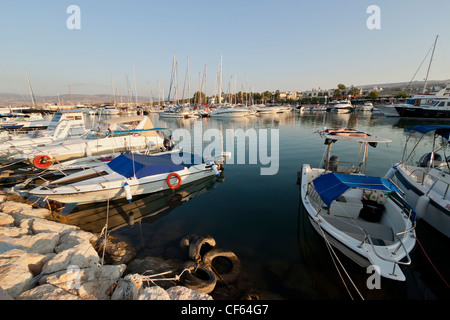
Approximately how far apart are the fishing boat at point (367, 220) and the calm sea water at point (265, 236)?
3.03 ft

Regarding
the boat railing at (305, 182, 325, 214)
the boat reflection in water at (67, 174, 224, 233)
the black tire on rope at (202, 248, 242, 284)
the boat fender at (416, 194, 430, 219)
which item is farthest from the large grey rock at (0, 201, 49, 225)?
the boat fender at (416, 194, 430, 219)

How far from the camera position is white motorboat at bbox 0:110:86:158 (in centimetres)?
1911

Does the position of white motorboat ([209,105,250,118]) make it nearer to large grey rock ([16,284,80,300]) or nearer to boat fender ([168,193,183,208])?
boat fender ([168,193,183,208])

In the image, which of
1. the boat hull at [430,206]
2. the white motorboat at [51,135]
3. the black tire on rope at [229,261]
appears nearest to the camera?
the black tire on rope at [229,261]

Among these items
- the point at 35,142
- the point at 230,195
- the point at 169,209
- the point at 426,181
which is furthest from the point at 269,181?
the point at 35,142

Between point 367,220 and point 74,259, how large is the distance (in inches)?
424

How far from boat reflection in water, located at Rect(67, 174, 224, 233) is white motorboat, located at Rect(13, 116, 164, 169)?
24.8 ft

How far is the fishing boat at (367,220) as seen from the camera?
5.84 m

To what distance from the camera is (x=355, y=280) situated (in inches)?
257

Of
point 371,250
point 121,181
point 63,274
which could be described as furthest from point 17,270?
point 371,250

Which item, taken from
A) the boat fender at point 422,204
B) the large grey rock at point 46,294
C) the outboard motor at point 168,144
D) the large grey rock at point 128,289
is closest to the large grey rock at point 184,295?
the large grey rock at point 128,289

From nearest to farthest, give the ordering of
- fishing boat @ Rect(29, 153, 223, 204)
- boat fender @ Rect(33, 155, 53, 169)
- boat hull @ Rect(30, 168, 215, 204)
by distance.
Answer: boat hull @ Rect(30, 168, 215, 204)
fishing boat @ Rect(29, 153, 223, 204)
boat fender @ Rect(33, 155, 53, 169)

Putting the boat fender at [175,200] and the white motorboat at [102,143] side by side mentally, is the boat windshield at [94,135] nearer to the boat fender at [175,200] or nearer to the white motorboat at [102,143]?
the white motorboat at [102,143]

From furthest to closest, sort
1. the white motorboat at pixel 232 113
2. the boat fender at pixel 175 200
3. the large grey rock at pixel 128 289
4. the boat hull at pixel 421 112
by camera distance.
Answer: the white motorboat at pixel 232 113 < the boat hull at pixel 421 112 < the boat fender at pixel 175 200 < the large grey rock at pixel 128 289
